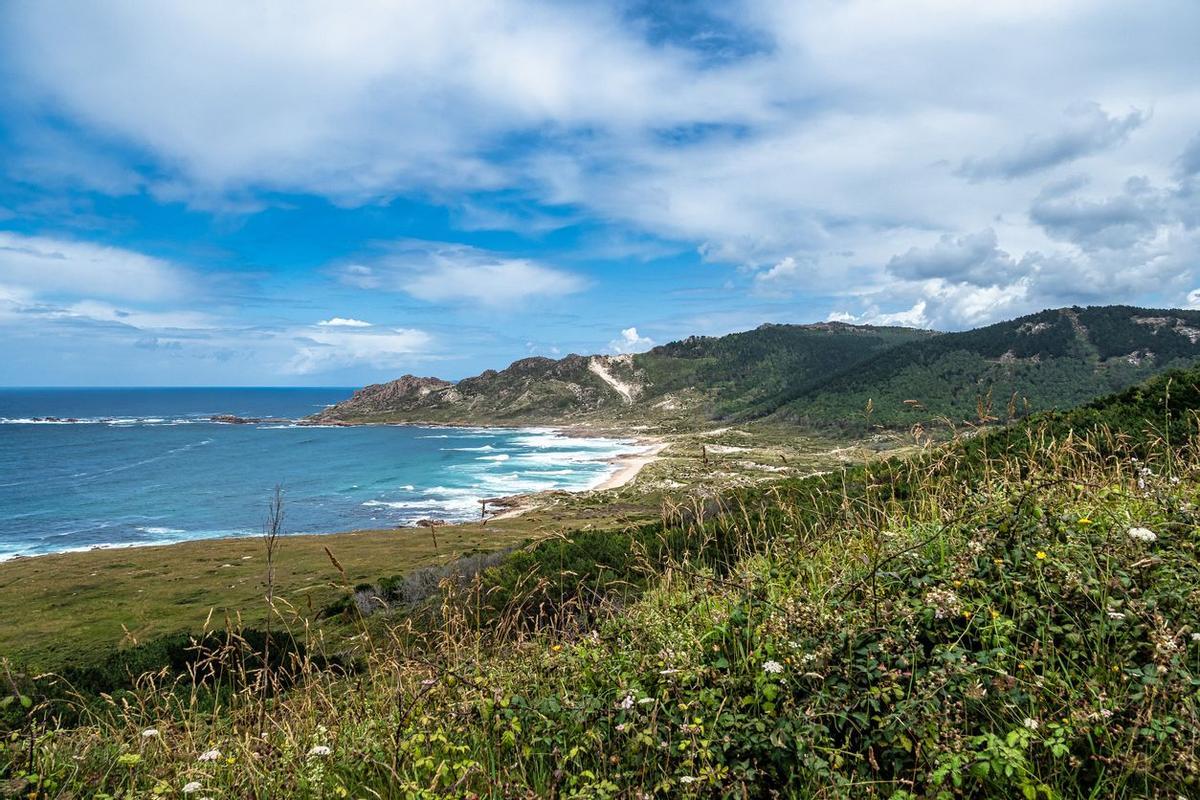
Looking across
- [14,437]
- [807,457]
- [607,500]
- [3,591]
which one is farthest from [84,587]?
[14,437]

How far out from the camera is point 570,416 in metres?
195

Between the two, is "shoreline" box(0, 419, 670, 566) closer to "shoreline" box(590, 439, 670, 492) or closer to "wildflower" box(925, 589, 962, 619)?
"shoreline" box(590, 439, 670, 492)

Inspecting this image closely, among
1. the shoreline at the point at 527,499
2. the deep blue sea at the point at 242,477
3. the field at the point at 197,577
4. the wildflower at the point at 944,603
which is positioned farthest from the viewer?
the deep blue sea at the point at 242,477

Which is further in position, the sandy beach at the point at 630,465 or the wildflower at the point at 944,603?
the sandy beach at the point at 630,465

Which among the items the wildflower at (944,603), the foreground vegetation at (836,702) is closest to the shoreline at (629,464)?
the foreground vegetation at (836,702)

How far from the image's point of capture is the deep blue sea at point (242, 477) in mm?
65938

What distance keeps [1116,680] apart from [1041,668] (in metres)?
0.37

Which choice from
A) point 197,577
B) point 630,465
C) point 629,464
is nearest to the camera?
point 197,577

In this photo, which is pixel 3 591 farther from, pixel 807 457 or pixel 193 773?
pixel 807 457

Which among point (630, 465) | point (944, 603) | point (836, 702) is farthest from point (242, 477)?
point (944, 603)

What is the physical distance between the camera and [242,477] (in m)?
95.4

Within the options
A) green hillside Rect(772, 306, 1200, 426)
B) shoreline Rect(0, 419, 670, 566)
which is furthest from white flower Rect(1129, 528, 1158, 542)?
green hillside Rect(772, 306, 1200, 426)

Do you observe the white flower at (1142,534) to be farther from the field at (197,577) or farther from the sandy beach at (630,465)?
the sandy beach at (630,465)

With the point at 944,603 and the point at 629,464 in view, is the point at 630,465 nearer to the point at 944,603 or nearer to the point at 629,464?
the point at 629,464
